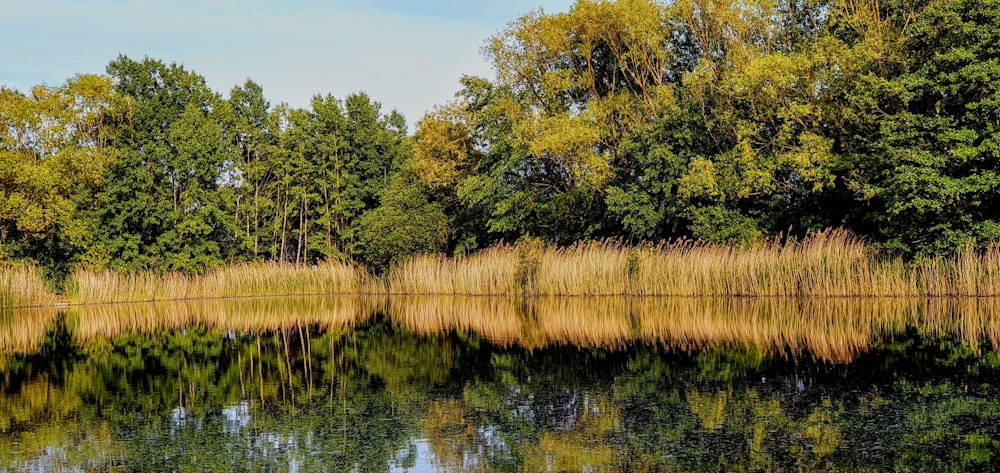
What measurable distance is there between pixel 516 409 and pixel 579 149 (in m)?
22.5

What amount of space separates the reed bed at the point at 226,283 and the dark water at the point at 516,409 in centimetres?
1733

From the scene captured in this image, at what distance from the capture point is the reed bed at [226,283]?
30.3 meters

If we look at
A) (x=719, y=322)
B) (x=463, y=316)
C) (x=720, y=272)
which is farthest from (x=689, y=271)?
(x=719, y=322)

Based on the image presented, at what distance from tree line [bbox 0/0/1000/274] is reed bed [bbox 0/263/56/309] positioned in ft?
10.5

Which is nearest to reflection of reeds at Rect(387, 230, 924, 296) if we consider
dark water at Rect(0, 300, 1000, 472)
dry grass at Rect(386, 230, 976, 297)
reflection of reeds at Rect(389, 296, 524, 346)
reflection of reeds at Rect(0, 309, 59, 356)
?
dry grass at Rect(386, 230, 976, 297)

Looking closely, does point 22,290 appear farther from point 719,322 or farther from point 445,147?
point 719,322

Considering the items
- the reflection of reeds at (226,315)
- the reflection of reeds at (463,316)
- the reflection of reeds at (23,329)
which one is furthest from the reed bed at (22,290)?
the reflection of reeds at (463,316)

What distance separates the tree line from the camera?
70.4 feet

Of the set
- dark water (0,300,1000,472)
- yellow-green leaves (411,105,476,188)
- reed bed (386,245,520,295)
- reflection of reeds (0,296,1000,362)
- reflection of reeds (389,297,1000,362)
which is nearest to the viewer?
dark water (0,300,1000,472)

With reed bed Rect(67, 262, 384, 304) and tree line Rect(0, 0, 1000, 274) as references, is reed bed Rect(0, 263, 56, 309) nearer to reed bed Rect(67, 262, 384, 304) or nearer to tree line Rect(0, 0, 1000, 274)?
reed bed Rect(67, 262, 384, 304)

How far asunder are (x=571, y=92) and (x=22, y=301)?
20.4 meters

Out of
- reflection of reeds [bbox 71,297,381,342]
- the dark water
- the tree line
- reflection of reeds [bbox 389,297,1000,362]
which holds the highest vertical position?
the tree line

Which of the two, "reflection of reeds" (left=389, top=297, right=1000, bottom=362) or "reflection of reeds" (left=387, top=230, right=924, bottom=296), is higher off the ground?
"reflection of reeds" (left=387, top=230, right=924, bottom=296)

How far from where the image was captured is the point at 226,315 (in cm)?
2380
